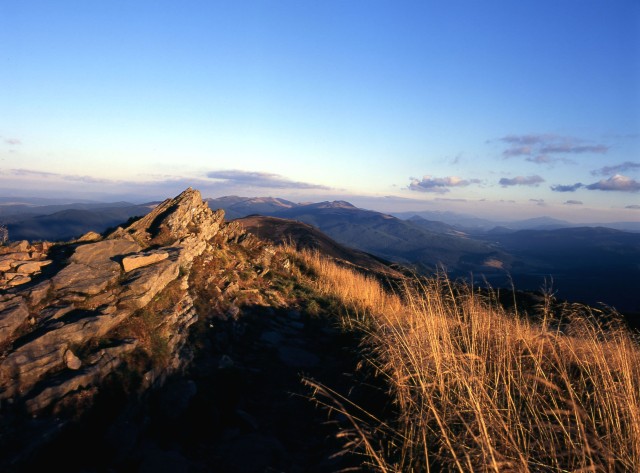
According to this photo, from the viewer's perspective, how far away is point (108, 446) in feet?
14.7

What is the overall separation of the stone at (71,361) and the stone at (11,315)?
86 cm

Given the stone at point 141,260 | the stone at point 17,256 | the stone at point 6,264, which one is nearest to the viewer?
the stone at point 6,264

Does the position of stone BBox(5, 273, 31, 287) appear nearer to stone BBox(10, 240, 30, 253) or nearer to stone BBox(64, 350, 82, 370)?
stone BBox(10, 240, 30, 253)

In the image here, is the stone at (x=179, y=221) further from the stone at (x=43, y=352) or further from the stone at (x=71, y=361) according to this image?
the stone at (x=71, y=361)

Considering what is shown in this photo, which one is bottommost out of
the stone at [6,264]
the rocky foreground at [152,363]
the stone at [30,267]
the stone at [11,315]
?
the rocky foreground at [152,363]

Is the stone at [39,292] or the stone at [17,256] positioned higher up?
the stone at [17,256]

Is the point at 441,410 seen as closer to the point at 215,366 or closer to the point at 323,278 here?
the point at 215,366

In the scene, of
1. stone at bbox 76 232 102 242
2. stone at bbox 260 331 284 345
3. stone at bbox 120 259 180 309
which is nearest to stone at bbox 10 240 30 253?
stone at bbox 76 232 102 242

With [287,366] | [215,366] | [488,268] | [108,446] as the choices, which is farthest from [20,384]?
[488,268]

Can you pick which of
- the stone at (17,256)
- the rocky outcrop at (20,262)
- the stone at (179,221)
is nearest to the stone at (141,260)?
the stone at (179,221)

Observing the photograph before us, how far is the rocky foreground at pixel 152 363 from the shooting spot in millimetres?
4418

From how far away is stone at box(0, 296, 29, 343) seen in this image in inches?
208

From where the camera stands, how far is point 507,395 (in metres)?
3.85

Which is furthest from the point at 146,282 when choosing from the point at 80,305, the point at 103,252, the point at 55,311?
the point at 55,311
